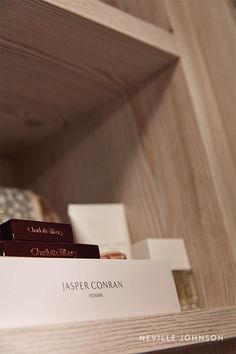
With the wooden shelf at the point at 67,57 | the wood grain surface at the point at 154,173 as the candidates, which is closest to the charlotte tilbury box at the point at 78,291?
the wood grain surface at the point at 154,173

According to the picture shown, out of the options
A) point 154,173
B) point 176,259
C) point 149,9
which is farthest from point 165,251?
point 149,9

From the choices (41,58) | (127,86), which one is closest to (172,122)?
(127,86)

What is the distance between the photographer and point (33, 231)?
468 mm

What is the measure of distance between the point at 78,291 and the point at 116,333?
0.05 m

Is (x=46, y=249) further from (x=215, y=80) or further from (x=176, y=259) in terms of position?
(x=215, y=80)

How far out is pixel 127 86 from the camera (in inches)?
28.8

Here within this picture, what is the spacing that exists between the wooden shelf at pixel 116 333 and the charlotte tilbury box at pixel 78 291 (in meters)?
0.02

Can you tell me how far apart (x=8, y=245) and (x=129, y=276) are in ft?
0.43

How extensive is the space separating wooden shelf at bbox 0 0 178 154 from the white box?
0.82ft

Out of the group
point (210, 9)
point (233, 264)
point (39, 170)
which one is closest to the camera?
point (233, 264)

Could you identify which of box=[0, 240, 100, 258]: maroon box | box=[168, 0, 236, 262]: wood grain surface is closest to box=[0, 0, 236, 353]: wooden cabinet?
box=[168, 0, 236, 262]: wood grain surface

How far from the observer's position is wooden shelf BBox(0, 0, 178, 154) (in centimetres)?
55

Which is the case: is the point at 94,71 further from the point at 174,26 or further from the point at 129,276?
the point at 129,276

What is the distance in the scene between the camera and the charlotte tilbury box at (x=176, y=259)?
60 cm
